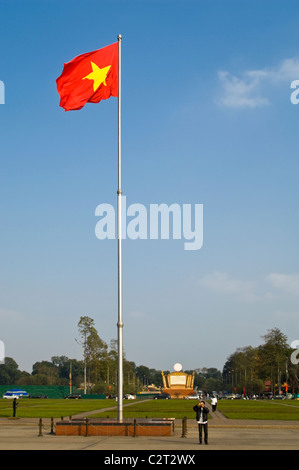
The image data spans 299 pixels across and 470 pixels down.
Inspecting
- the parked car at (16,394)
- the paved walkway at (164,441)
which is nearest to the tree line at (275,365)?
the parked car at (16,394)

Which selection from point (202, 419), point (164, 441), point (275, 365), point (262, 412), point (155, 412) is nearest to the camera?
point (202, 419)

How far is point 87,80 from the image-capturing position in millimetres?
27266

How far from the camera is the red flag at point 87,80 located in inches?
1060

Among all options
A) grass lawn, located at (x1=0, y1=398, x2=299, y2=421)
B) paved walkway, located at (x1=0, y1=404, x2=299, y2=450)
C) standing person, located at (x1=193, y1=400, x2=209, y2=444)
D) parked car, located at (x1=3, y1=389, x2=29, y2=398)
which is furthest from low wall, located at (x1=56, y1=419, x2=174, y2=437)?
parked car, located at (x1=3, y1=389, x2=29, y2=398)

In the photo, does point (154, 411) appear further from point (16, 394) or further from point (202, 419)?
point (16, 394)

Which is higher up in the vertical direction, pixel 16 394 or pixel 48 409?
pixel 48 409

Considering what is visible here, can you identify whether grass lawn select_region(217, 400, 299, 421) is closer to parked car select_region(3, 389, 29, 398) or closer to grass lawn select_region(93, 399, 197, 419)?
grass lawn select_region(93, 399, 197, 419)

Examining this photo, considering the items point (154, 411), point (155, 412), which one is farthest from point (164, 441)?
point (154, 411)

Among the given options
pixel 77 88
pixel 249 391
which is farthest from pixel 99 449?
pixel 249 391

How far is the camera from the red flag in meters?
26.9

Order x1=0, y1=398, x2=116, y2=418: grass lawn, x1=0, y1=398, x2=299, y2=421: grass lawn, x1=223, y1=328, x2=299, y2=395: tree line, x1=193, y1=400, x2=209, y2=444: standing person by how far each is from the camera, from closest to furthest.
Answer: x1=193, y1=400, x2=209, y2=444: standing person, x1=0, y1=398, x2=299, y2=421: grass lawn, x1=0, y1=398, x2=116, y2=418: grass lawn, x1=223, y1=328, x2=299, y2=395: tree line
